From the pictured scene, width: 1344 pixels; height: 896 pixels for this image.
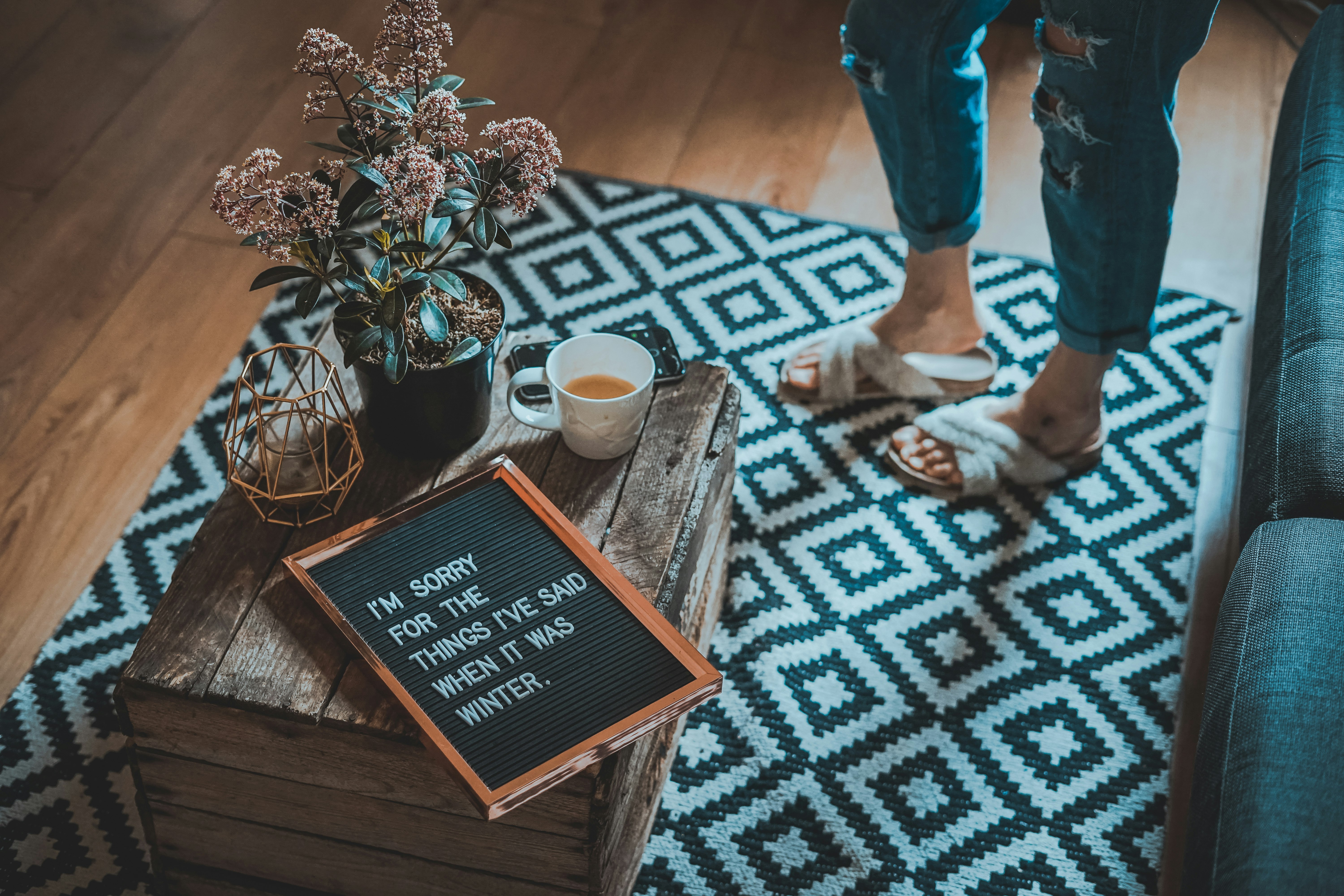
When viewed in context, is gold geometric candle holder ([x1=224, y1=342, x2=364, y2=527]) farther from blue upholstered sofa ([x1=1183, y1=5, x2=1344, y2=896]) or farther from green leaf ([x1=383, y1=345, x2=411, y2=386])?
blue upholstered sofa ([x1=1183, y1=5, x2=1344, y2=896])

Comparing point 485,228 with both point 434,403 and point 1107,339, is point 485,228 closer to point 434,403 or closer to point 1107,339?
point 434,403

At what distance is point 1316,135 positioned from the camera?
3.99 feet

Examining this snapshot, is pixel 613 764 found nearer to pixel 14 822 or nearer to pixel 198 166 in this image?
pixel 14 822

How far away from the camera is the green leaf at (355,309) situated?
0.77 metres

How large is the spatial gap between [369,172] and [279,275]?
99 mm

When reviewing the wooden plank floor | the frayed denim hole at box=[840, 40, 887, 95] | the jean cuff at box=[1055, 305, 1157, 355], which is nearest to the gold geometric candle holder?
the wooden plank floor

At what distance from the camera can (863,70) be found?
1.20 m

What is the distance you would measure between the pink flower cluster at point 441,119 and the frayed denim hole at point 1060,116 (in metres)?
0.58

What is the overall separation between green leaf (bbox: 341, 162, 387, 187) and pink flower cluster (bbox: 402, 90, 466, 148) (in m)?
0.04

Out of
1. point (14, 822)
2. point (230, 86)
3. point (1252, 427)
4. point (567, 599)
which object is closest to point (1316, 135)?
point (1252, 427)

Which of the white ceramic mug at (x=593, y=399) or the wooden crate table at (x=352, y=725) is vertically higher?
the white ceramic mug at (x=593, y=399)

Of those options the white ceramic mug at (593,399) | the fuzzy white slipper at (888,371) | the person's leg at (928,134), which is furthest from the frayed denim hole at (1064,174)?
the white ceramic mug at (593,399)

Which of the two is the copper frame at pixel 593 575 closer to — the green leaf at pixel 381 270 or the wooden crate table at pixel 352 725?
the wooden crate table at pixel 352 725

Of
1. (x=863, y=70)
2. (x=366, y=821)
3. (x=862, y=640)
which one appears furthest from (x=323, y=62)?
(x=862, y=640)
